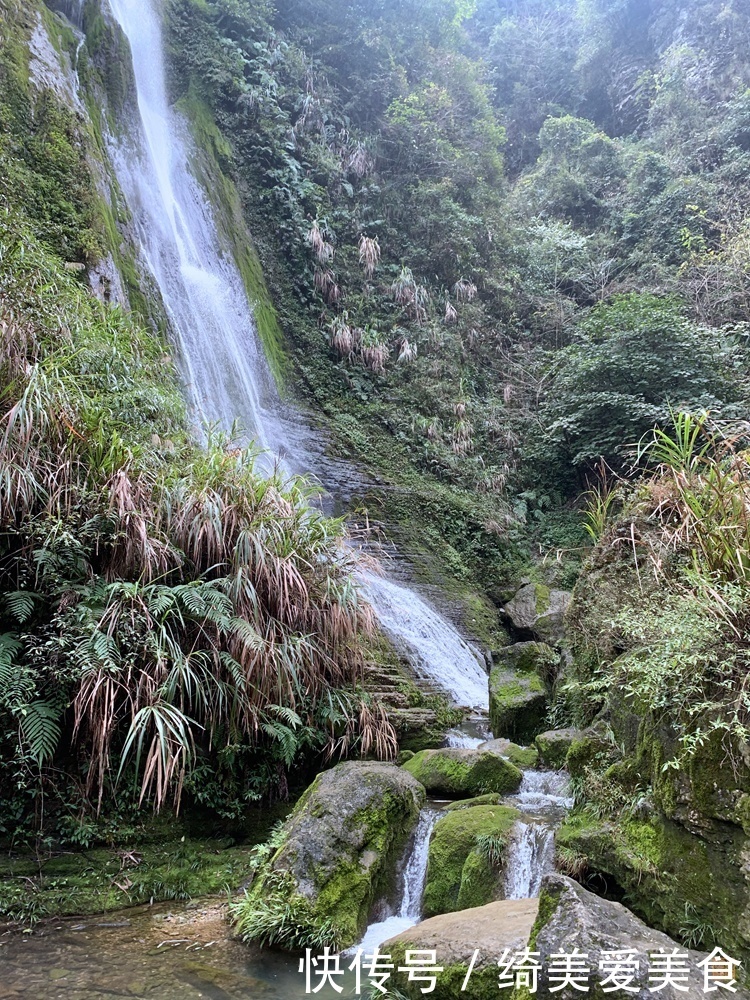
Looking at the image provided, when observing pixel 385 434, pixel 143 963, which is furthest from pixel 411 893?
pixel 385 434

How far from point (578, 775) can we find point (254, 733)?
7.67 ft

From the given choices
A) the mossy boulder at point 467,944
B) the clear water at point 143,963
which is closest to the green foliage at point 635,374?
the mossy boulder at point 467,944

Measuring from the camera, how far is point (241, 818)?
15.4ft

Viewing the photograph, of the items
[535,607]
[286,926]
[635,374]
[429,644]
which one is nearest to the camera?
[286,926]

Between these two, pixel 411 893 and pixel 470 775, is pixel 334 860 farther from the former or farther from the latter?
pixel 470 775

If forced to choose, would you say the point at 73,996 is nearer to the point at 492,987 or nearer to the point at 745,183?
the point at 492,987

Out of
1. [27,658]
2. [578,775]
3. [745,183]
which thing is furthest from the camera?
[745,183]

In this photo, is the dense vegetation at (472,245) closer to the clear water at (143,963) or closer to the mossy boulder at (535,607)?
the mossy boulder at (535,607)

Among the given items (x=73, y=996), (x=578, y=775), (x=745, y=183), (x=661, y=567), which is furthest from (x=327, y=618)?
(x=745, y=183)

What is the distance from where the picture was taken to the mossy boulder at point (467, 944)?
2.87 metres

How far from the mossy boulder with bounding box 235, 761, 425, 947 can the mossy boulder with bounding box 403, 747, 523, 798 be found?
55 cm

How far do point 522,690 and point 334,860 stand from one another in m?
3.39

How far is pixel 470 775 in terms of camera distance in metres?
4.98

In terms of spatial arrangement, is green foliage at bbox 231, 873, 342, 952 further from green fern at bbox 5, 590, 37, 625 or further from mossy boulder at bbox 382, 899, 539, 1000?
green fern at bbox 5, 590, 37, 625
